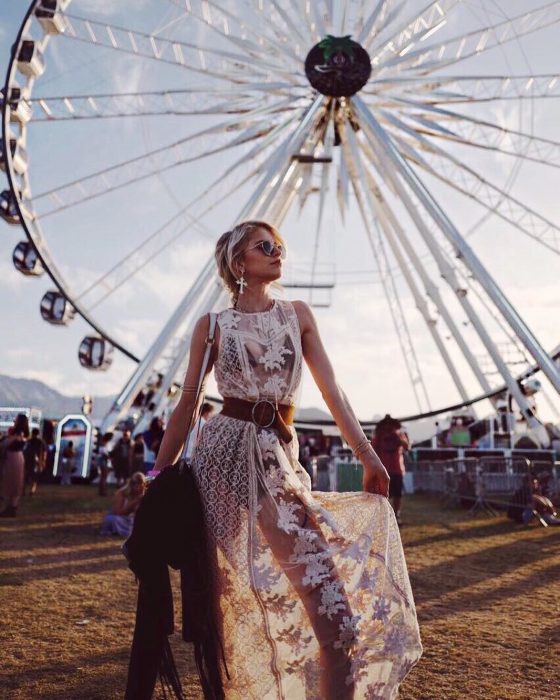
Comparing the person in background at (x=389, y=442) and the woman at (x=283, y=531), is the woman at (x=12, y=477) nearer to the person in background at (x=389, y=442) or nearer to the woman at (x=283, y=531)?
the person in background at (x=389, y=442)

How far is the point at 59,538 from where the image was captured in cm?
869

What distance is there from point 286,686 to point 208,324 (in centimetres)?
127

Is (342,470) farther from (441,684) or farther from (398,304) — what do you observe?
(441,684)

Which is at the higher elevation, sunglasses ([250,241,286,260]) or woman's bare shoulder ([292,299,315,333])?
sunglasses ([250,241,286,260])

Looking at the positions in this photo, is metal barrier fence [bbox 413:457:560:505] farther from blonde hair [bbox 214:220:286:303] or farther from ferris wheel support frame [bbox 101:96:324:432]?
blonde hair [bbox 214:220:286:303]

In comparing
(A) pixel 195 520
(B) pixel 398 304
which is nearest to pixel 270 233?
(A) pixel 195 520

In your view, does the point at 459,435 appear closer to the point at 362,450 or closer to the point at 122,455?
the point at 122,455

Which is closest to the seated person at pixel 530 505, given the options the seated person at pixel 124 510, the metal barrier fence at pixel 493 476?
the metal barrier fence at pixel 493 476

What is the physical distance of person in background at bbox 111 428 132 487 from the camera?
16.5m

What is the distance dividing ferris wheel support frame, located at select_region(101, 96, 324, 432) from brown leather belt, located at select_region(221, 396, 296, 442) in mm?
13198

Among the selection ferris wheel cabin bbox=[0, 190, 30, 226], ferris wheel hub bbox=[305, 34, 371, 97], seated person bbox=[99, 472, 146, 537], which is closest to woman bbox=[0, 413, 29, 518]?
seated person bbox=[99, 472, 146, 537]

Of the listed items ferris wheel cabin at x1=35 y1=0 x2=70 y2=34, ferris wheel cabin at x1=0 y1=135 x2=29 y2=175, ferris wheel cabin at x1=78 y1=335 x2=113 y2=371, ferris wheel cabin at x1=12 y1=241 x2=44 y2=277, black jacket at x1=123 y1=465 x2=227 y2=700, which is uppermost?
ferris wheel cabin at x1=35 y1=0 x2=70 y2=34

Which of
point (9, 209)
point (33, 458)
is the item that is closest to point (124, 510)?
point (33, 458)

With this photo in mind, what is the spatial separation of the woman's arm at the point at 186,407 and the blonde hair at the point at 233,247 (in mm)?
217
